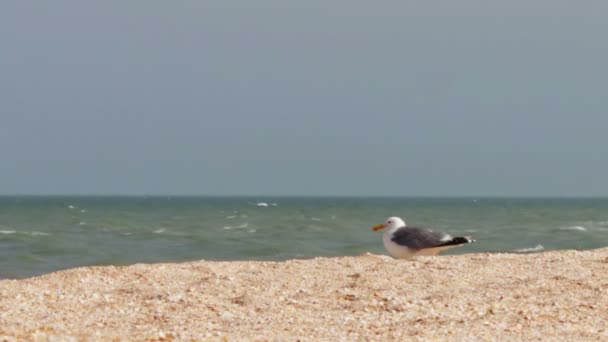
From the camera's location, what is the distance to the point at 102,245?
28.0 meters

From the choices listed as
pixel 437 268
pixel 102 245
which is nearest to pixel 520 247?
pixel 102 245

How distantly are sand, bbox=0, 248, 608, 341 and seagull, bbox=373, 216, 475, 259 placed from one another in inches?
38.8

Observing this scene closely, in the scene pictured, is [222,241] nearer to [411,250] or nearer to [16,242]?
[16,242]

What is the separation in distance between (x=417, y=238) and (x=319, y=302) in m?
4.68

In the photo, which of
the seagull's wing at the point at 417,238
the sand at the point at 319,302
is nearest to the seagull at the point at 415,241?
the seagull's wing at the point at 417,238

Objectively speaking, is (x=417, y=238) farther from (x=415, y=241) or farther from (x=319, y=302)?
(x=319, y=302)

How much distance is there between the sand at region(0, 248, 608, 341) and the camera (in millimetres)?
6922

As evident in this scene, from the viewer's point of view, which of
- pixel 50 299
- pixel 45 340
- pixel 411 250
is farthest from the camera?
pixel 411 250

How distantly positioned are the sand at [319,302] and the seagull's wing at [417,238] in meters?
0.97

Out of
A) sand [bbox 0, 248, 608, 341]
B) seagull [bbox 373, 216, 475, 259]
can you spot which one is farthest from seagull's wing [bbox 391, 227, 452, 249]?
sand [bbox 0, 248, 608, 341]

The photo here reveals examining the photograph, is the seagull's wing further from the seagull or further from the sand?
the sand

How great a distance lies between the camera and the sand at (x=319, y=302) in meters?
6.92

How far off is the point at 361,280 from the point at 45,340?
4.70 m

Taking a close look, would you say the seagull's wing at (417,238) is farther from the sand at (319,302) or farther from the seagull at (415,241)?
the sand at (319,302)
